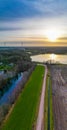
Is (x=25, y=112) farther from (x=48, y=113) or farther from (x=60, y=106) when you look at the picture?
(x=60, y=106)

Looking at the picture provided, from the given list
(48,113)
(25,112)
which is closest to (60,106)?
(48,113)

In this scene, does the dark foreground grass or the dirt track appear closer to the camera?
the dark foreground grass

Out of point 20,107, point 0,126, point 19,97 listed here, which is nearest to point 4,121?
point 0,126

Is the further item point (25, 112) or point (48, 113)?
point (48, 113)

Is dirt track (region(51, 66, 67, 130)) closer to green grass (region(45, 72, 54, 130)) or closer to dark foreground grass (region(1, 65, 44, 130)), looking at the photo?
green grass (region(45, 72, 54, 130))

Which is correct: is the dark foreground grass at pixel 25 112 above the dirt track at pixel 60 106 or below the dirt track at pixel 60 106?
above

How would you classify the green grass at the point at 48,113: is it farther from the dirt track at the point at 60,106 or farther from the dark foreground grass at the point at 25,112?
the dark foreground grass at the point at 25,112

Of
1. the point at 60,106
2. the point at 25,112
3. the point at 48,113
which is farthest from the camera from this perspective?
the point at 60,106

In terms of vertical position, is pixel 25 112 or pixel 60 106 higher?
pixel 25 112

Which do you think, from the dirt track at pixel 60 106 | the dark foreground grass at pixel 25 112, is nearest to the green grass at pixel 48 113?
the dirt track at pixel 60 106

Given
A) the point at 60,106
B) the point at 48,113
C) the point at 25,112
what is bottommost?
the point at 60,106

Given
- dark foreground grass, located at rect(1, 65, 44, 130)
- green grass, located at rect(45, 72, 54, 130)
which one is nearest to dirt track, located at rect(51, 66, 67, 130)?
green grass, located at rect(45, 72, 54, 130)

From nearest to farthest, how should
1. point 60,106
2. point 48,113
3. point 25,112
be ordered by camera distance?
point 25,112
point 48,113
point 60,106
